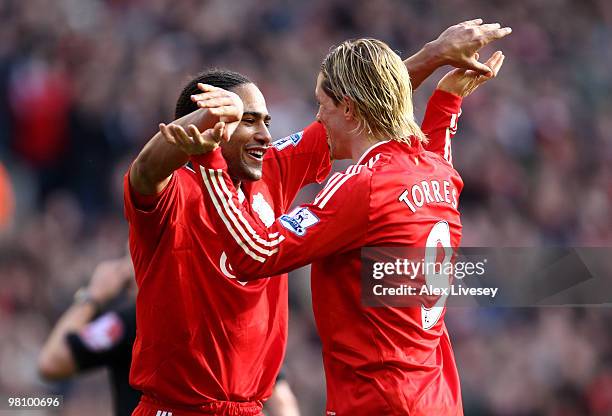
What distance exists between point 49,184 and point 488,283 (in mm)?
5365

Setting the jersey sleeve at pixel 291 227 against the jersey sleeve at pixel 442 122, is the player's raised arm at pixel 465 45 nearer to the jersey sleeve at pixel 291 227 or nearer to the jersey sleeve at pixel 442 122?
the jersey sleeve at pixel 442 122

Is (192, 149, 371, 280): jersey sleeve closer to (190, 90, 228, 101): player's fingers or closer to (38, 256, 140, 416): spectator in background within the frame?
(190, 90, 228, 101): player's fingers

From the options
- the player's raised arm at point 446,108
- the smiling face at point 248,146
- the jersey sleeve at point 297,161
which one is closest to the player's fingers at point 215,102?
the smiling face at point 248,146

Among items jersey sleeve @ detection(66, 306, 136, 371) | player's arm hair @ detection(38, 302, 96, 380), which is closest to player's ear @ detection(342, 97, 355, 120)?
jersey sleeve @ detection(66, 306, 136, 371)

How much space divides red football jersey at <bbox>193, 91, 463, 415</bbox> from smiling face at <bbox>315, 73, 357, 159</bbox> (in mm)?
120

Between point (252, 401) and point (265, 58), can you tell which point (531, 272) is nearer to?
point (252, 401)

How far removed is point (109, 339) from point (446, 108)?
214cm

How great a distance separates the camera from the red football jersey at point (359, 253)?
133 inches

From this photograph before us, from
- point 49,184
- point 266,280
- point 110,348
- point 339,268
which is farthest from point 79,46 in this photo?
point 339,268

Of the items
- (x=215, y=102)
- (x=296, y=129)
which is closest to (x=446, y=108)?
(x=215, y=102)

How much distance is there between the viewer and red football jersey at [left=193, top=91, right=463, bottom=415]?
3391 millimetres

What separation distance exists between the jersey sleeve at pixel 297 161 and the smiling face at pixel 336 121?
34.0 inches

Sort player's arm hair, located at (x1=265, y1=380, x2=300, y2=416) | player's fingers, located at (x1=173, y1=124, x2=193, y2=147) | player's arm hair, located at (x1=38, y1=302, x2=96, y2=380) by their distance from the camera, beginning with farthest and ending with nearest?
1. player's arm hair, located at (x1=38, y1=302, x2=96, y2=380)
2. player's arm hair, located at (x1=265, y1=380, x2=300, y2=416)
3. player's fingers, located at (x1=173, y1=124, x2=193, y2=147)

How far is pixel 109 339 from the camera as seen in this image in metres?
5.09
